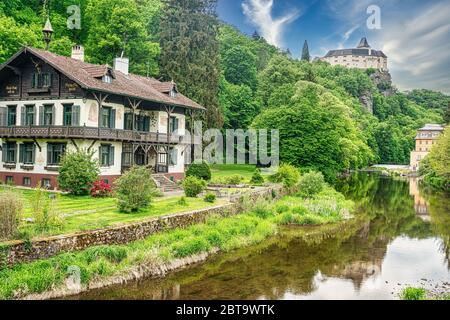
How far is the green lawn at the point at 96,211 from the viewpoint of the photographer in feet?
62.2

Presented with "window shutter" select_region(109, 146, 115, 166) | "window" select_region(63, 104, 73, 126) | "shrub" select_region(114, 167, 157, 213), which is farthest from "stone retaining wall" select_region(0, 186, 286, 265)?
"window" select_region(63, 104, 73, 126)

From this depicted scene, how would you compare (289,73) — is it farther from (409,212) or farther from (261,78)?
(409,212)

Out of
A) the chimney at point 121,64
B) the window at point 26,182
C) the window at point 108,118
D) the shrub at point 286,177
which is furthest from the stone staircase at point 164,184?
the shrub at point 286,177

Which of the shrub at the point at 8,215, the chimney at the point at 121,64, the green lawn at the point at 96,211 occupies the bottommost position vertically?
the green lawn at the point at 96,211

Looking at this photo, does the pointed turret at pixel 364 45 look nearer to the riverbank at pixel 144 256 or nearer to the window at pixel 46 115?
the riverbank at pixel 144 256

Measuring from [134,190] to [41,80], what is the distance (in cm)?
1459

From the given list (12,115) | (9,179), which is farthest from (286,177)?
(12,115)

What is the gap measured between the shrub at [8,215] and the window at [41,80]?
18271 millimetres

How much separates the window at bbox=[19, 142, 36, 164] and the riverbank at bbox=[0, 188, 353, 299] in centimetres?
1569

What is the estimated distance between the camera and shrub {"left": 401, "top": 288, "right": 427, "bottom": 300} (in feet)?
54.7

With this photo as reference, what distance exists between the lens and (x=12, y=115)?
3472cm

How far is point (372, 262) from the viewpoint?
22.7 meters

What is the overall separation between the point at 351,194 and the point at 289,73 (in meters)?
26.9
